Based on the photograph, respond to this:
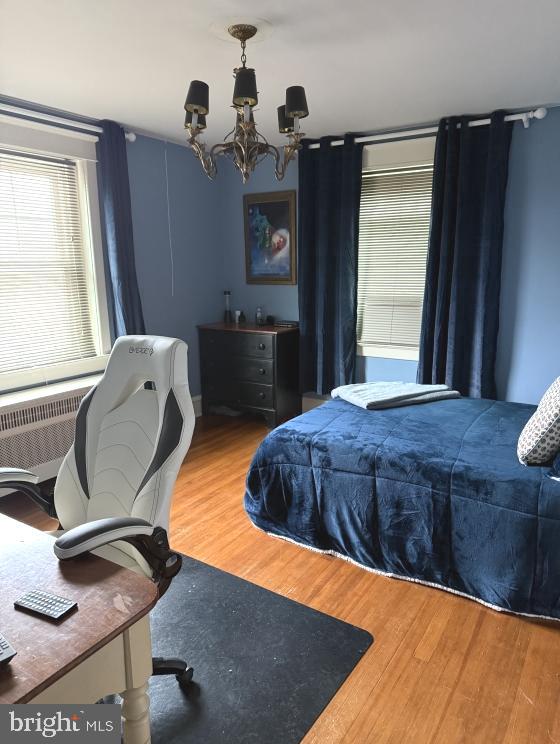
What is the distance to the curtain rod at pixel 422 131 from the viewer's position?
3254mm

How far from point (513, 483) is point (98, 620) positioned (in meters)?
1.66

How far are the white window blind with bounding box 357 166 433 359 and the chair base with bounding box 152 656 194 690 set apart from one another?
300 centimetres

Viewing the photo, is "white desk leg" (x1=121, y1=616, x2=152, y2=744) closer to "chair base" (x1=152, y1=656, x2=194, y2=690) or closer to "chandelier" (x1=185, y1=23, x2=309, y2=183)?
"chair base" (x1=152, y1=656, x2=194, y2=690)

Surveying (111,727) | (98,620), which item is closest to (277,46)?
(98,620)

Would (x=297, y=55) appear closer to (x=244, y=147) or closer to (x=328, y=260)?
(x=244, y=147)

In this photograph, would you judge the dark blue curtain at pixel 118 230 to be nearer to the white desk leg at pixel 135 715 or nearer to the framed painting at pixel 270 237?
the framed painting at pixel 270 237

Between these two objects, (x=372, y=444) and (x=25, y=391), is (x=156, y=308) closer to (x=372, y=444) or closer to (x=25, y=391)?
(x=25, y=391)

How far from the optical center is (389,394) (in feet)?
10.0

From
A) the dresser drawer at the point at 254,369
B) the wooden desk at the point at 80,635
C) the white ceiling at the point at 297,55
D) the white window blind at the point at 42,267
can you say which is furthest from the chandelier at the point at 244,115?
the dresser drawer at the point at 254,369

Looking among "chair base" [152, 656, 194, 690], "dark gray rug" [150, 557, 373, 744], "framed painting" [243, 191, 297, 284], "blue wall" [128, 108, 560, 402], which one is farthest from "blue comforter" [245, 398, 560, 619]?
"framed painting" [243, 191, 297, 284]

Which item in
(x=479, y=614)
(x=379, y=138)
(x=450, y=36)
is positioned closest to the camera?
(x=479, y=614)

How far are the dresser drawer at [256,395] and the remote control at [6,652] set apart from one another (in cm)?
337

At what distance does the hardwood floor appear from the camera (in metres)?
1.57

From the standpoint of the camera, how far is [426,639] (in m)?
1.94
